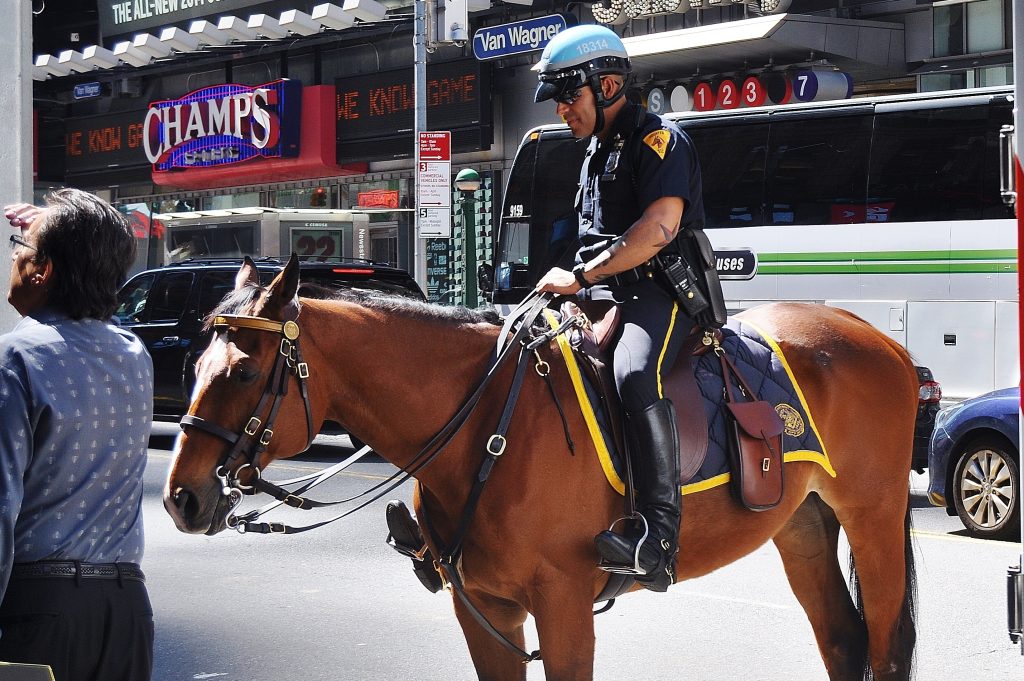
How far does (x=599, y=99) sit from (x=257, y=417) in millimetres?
1744

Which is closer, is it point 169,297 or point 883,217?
point 169,297

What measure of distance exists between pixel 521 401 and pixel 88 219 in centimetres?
171

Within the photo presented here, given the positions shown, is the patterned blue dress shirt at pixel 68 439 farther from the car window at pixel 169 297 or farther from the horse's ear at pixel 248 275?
the car window at pixel 169 297

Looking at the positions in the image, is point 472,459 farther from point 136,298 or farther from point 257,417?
point 136,298

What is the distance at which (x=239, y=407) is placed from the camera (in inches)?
151

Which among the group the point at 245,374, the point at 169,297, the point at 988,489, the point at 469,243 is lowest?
the point at 988,489

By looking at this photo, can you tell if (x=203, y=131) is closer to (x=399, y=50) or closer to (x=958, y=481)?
(x=399, y=50)

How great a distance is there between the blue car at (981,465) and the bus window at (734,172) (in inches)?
281

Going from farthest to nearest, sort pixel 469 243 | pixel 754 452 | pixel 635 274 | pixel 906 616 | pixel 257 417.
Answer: pixel 469 243 < pixel 906 616 < pixel 754 452 < pixel 635 274 < pixel 257 417

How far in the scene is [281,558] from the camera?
30.1 feet

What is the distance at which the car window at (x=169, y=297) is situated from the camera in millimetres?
15758

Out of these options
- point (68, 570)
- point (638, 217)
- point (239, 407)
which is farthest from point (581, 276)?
point (68, 570)

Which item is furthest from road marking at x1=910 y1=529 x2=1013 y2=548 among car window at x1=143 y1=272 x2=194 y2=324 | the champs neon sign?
the champs neon sign

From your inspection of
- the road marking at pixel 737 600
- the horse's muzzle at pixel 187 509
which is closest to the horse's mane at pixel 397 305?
the horse's muzzle at pixel 187 509
